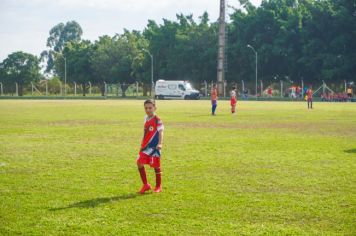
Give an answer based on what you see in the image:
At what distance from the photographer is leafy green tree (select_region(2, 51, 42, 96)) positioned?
→ 101 meters

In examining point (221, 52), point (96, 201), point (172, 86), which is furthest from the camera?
point (221, 52)

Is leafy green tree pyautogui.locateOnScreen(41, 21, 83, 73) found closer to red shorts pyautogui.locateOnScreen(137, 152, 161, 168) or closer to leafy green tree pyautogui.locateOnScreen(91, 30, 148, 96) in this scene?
leafy green tree pyautogui.locateOnScreen(91, 30, 148, 96)

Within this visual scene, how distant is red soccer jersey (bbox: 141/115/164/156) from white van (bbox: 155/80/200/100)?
5907cm

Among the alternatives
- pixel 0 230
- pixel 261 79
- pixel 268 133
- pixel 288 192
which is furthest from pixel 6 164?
pixel 261 79

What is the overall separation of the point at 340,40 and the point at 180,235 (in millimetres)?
65850

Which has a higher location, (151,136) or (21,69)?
(21,69)

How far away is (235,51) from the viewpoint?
255ft

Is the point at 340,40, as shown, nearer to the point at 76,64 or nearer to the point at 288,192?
the point at 76,64

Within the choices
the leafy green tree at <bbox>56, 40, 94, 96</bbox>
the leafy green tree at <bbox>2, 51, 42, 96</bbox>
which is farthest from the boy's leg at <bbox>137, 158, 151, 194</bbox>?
the leafy green tree at <bbox>2, 51, 42, 96</bbox>

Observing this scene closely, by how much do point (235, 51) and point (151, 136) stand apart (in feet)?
232

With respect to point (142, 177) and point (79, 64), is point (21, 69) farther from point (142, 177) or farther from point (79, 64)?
point (142, 177)

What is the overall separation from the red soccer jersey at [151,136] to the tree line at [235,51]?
61.4m

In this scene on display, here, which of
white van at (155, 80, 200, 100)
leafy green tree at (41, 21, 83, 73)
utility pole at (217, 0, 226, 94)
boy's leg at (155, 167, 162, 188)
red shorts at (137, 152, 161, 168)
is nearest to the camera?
red shorts at (137, 152, 161, 168)

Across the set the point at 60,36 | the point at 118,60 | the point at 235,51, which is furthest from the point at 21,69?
the point at 60,36
